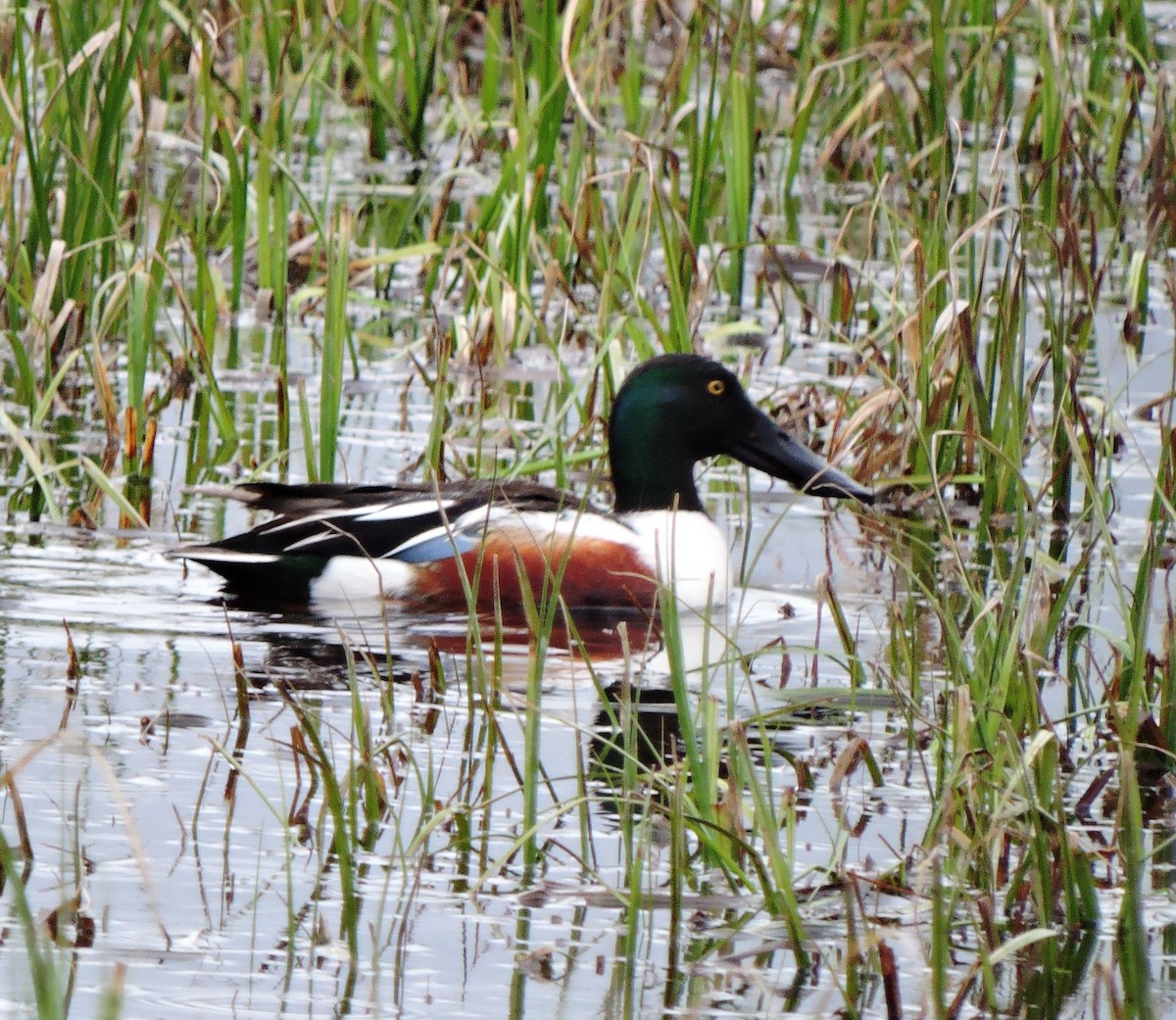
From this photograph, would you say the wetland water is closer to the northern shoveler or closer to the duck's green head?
the northern shoveler

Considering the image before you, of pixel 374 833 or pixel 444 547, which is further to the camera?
pixel 444 547

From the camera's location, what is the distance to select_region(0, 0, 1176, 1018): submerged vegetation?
3393 mm

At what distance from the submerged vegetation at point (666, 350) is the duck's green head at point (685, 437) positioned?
5.2 inches

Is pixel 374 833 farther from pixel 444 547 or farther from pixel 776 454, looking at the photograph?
pixel 776 454

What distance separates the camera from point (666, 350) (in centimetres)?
646

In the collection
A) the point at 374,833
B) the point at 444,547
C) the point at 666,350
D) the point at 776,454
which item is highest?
the point at 666,350

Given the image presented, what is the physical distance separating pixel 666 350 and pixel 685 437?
354 millimetres

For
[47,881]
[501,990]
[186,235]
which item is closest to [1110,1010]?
[501,990]

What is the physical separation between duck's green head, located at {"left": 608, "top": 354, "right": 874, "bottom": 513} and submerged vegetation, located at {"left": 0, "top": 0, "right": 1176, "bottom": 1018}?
0.44ft

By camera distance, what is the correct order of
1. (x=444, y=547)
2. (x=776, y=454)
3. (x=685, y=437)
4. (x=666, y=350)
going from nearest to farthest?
(x=444, y=547) < (x=685, y=437) < (x=776, y=454) < (x=666, y=350)

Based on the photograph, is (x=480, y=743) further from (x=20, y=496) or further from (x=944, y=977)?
(x=20, y=496)

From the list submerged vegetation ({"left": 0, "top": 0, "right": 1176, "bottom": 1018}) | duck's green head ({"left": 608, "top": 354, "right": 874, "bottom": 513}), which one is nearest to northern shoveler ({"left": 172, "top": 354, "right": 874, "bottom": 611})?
duck's green head ({"left": 608, "top": 354, "right": 874, "bottom": 513})

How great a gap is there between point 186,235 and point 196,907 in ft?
14.6

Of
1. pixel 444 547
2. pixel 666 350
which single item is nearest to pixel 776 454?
pixel 666 350
